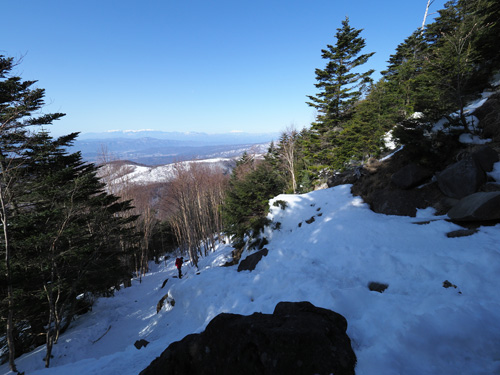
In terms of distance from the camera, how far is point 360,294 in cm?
445

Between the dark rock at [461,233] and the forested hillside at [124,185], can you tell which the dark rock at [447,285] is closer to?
the dark rock at [461,233]

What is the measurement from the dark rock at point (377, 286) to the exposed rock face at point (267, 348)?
7.65 ft

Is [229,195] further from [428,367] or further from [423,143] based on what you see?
[428,367]

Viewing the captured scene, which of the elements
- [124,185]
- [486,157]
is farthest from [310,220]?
[124,185]

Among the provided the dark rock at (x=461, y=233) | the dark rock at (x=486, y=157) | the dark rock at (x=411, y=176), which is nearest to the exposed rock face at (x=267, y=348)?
the dark rock at (x=461, y=233)

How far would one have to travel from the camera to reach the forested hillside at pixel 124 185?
26.2 ft

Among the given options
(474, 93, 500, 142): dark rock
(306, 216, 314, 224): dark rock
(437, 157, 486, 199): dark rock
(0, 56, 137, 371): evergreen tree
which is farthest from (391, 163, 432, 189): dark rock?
(0, 56, 137, 371): evergreen tree

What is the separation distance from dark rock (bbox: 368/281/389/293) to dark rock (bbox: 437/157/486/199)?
4555mm

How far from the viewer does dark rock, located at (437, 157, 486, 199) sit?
20.8ft

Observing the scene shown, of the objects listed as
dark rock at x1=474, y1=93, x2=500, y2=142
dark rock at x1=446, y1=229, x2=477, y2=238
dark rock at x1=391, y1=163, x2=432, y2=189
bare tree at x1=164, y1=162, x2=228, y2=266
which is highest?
dark rock at x1=474, y1=93, x2=500, y2=142

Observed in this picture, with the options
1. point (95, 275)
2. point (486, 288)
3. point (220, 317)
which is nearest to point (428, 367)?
point (486, 288)

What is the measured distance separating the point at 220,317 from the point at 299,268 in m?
4.49

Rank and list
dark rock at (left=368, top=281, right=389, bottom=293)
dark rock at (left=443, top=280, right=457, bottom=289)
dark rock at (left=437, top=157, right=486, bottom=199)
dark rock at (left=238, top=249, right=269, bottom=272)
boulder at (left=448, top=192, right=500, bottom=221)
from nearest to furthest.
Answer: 1. dark rock at (left=443, top=280, right=457, bottom=289)
2. dark rock at (left=368, top=281, right=389, bottom=293)
3. boulder at (left=448, top=192, right=500, bottom=221)
4. dark rock at (left=437, top=157, right=486, bottom=199)
5. dark rock at (left=238, top=249, right=269, bottom=272)

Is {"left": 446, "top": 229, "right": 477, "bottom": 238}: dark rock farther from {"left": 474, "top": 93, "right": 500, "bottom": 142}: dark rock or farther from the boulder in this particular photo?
{"left": 474, "top": 93, "right": 500, "bottom": 142}: dark rock
